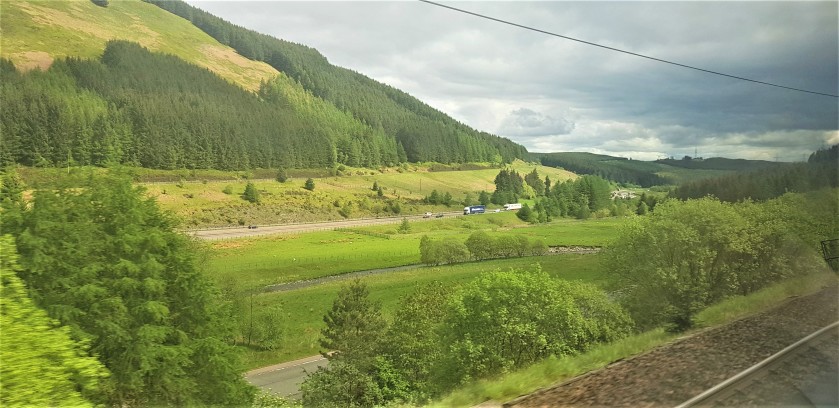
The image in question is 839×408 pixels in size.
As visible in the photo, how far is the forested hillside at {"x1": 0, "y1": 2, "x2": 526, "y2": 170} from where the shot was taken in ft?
214

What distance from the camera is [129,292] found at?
59.2 feet

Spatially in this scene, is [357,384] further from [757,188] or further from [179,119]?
[179,119]

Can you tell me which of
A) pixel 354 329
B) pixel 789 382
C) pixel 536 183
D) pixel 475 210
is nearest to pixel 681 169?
pixel 789 382

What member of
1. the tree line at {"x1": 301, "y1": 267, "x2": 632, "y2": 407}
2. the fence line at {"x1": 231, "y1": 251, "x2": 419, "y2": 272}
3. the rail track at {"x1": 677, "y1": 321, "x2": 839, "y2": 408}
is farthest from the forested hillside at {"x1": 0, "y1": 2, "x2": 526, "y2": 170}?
the rail track at {"x1": 677, "y1": 321, "x2": 839, "y2": 408}

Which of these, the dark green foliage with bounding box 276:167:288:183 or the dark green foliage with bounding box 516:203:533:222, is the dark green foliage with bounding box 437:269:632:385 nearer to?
the dark green foliage with bounding box 516:203:533:222

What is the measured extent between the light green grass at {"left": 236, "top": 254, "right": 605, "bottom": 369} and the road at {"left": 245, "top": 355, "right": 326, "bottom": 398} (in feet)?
3.79

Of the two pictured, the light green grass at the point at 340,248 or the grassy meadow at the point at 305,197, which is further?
the grassy meadow at the point at 305,197

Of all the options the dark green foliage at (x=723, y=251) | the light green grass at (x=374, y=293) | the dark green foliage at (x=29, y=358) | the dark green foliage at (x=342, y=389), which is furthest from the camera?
the light green grass at (x=374, y=293)

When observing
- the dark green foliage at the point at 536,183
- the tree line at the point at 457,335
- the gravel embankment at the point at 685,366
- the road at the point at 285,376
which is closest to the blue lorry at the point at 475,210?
the dark green foliage at the point at 536,183

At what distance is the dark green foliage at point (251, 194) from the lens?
74.7 meters

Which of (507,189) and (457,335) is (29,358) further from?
(507,189)

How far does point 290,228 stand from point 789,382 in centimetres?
7101

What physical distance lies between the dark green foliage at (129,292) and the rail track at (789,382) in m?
17.4

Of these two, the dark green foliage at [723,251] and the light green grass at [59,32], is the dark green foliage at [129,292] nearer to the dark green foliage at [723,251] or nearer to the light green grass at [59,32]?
the dark green foliage at [723,251]
